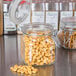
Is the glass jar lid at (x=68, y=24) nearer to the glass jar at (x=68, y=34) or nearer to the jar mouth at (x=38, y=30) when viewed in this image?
the glass jar at (x=68, y=34)

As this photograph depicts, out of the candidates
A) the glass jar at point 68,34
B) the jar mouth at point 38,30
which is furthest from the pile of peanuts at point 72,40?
the jar mouth at point 38,30

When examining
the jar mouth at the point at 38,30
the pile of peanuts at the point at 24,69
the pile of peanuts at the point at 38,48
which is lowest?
the pile of peanuts at the point at 24,69

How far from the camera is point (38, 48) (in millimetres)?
777

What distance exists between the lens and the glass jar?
0.95 meters

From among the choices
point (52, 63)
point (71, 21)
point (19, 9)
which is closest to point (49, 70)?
point (52, 63)

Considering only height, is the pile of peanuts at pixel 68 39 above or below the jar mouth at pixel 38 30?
below

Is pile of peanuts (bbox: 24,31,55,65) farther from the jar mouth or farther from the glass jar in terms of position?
the glass jar

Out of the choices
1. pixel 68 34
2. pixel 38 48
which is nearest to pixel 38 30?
pixel 38 48

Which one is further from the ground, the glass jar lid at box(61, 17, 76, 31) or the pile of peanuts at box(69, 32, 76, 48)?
the glass jar lid at box(61, 17, 76, 31)

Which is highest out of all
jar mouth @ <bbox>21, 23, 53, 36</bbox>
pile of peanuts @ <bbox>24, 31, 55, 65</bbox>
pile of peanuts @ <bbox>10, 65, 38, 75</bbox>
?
jar mouth @ <bbox>21, 23, 53, 36</bbox>

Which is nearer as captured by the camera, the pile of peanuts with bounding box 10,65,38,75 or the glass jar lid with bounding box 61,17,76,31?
the pile of peanuts with bounding box 10,65,38,75

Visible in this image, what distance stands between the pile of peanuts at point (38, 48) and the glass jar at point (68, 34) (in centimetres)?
18

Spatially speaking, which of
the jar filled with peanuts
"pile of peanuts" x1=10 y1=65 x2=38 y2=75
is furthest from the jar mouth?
"pile of peanuts" x1=10 y1=65 x2=38 y2=75

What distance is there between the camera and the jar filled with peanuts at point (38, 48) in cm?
78
